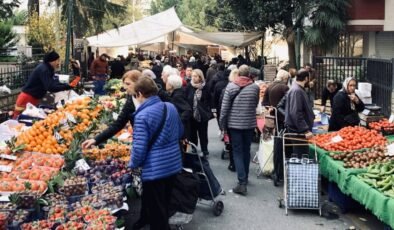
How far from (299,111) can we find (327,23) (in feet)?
41.8

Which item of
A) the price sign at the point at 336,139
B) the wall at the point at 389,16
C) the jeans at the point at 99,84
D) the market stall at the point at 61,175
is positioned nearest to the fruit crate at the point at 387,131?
the price sign at the point at 336,139

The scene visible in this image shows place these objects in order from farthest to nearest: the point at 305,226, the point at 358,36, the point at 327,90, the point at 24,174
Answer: the point at 358,36 < the point at 327,90 < the point at 305,226 < the point at 24,174

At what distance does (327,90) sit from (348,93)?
2.40m

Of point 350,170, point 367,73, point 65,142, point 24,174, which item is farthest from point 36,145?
point 367,73

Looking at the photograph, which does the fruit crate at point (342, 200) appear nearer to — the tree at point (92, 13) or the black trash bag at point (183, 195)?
the black trash bag at point (183, 195)

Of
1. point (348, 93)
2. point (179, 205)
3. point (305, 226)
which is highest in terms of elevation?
point (348, 93)

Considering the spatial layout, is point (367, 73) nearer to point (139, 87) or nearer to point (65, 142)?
point (65, 142)

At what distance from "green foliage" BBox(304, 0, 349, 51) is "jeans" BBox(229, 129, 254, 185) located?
41.0 feet

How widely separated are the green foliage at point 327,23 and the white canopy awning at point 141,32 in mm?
6087

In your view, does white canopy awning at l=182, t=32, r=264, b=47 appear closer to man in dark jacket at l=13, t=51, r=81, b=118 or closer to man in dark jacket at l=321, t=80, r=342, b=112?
man in dark jacket at l=321, t=80, r=342, b=112

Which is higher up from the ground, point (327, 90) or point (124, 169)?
point (327, 90)

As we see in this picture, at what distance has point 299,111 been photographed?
8070 millimetres

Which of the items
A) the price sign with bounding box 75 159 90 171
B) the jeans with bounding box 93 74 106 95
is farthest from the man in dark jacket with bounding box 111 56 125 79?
the price sign with bounding box 75 159 90 171

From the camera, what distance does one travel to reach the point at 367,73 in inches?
500
